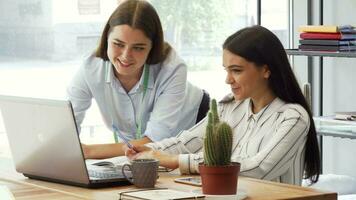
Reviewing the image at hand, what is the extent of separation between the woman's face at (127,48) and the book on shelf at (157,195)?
0.95m

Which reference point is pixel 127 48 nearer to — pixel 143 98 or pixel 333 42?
pixel 143 98

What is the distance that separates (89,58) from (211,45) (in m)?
1.84

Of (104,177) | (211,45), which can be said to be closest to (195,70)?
(211,45)

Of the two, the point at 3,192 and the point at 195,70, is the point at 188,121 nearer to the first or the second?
the point at 3,192

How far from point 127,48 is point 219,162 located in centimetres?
100

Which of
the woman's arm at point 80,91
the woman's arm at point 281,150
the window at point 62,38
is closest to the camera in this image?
the woman's arm at point 281,150

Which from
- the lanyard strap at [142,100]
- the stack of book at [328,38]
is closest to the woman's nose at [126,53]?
the lanyard strap at [142,100]

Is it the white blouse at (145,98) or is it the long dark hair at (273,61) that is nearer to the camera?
the long dark hair at (273,61)

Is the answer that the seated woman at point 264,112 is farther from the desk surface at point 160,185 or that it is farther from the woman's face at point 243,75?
the desk surface at point 160,185

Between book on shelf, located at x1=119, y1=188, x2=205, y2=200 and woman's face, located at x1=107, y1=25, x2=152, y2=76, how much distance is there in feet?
3.13

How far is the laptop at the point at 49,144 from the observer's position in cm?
243

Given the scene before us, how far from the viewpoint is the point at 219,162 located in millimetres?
2254

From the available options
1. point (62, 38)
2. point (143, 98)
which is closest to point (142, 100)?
point (143, 98)

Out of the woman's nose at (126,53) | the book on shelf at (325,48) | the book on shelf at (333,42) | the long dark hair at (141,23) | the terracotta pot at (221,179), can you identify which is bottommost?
the terracotta pot at (221,179)
